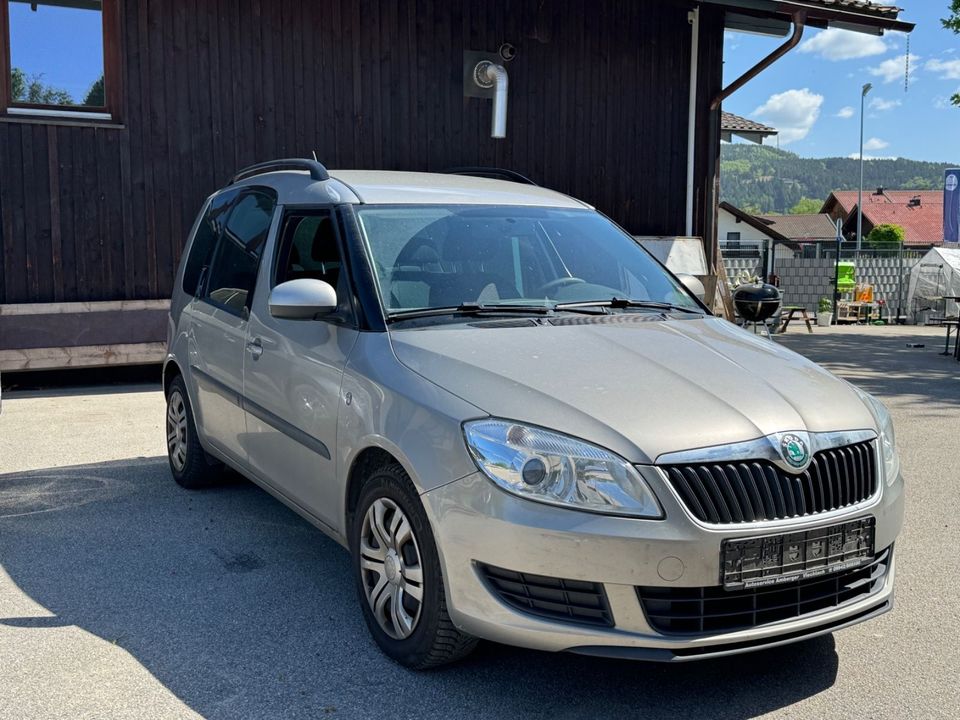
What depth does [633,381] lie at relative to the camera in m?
3.36

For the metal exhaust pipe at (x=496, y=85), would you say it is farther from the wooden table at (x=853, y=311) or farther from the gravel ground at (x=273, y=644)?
the wooden table at (x=853, y=311)

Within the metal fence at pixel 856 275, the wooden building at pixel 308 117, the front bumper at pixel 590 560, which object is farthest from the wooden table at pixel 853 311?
the front bumper at pixel 590 560

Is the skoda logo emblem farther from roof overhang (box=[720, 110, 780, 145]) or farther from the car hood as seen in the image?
roof overhang (box=[720, 110, 780, 145])

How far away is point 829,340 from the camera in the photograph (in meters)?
18.7

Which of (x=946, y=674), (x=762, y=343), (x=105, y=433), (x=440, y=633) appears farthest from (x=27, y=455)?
(x=946, y=674)

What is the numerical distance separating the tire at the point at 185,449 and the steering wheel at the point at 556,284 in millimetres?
2475

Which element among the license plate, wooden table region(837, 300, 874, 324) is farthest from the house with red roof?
the license plate

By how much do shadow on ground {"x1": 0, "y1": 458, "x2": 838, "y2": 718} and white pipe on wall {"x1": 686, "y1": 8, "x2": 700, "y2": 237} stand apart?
10.0 meters

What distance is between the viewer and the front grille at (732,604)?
9.78ft

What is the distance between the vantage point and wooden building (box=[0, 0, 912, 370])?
984cm

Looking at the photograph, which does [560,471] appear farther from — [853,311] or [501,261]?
[853,311]

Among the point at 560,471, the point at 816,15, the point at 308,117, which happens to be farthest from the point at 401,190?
the point at 816,15

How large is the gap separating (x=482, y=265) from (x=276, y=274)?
1084mm

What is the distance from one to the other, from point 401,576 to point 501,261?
1.53 meters
